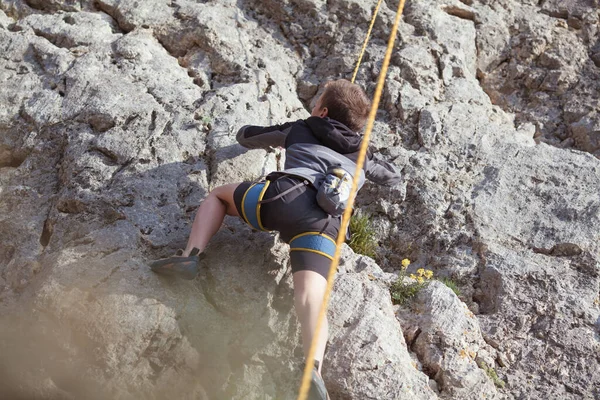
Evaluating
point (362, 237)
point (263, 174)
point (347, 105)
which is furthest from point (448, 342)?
point (263, 174)

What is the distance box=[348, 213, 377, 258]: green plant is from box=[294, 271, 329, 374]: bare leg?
1.24 m

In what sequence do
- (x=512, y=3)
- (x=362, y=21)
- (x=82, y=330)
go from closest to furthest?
(x=82, y=330)
(x=362, y=21)
(x=512, y=3)

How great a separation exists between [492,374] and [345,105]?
201 cm

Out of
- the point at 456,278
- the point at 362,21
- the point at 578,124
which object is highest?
the point at 362,21

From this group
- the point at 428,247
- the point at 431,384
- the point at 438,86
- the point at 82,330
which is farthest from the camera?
the point at 438,86

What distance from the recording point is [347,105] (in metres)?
4.17

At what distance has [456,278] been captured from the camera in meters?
4.73

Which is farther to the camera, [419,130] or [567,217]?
[419,130]

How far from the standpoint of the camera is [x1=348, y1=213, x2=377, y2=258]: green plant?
16.2ft

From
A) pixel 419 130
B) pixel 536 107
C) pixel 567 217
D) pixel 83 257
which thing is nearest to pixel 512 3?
pixel 536 107

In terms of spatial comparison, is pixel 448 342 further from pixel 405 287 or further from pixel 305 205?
pixel 305 205

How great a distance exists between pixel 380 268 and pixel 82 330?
2.12 metres

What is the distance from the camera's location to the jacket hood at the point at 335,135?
4109 mm

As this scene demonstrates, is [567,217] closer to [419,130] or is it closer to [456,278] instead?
[456,278]
